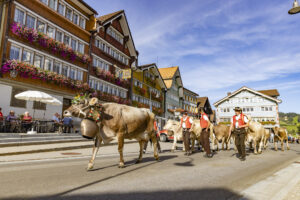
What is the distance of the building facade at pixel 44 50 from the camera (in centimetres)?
1678

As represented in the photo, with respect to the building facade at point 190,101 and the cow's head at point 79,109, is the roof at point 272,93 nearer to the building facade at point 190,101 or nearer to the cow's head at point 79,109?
the building facade at point 190,101

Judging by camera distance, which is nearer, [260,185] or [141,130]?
[260,185]

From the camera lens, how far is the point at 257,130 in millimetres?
12859

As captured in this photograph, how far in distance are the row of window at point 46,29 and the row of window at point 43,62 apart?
240 cm

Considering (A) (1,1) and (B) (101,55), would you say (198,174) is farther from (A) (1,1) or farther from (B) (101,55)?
(B) (101,55)

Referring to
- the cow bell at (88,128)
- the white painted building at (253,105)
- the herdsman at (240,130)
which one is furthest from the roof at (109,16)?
the white painted building at (253,105)

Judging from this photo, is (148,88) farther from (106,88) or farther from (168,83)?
(106,88)

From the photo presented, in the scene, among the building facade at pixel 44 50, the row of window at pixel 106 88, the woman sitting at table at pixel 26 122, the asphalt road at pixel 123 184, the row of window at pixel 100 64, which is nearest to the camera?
the asphalt road at pixel 123 184

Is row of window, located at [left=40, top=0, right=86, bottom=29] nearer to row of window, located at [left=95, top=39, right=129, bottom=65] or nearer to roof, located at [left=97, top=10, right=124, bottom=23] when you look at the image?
row of window, located at [left=95, top=39, right=129, bottom=65]

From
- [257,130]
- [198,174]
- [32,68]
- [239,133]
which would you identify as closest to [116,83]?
[32,68]

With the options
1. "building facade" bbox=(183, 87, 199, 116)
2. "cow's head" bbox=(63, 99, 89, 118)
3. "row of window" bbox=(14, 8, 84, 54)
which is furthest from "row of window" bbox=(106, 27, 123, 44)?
"building facade" bbox=(183, 87, 199, 116)

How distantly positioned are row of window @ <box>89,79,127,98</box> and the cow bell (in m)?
21.7

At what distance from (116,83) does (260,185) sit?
28.5m

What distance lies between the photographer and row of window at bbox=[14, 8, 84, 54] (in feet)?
59.2
